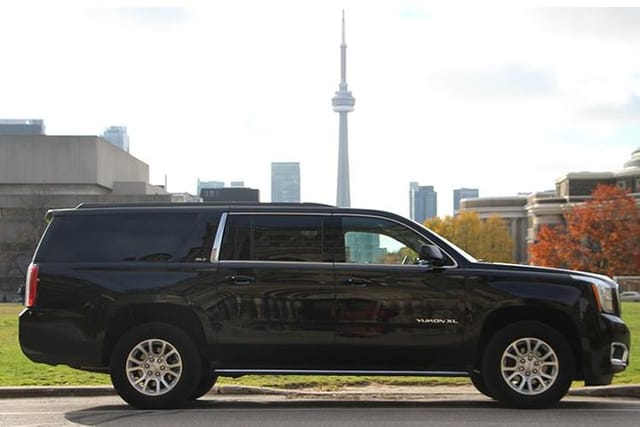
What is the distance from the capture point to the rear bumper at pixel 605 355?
9.25 meters

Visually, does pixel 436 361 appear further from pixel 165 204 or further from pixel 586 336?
pixel 165 204

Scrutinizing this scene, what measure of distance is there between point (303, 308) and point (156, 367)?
159 centimetres

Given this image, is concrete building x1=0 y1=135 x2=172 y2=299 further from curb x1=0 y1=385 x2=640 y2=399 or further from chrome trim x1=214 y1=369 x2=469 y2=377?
chrome trim x1=214 y1=369 x2=469 y2=377

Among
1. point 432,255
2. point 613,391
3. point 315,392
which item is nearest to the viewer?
point 432,255

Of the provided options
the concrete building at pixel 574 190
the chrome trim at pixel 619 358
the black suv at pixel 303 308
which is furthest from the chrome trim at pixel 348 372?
the concrete building at pixel 574 190

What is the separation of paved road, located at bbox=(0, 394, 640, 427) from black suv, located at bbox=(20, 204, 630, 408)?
0.32 metres

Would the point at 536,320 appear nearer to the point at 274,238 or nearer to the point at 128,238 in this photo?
the point at 274,238

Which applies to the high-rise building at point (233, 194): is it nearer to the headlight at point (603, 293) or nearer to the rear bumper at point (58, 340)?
the rear bumper at point (58, 340)

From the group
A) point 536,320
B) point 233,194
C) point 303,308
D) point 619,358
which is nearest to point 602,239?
point 233,194

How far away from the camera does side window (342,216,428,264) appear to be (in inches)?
375

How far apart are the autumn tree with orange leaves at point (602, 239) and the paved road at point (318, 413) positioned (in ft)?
203

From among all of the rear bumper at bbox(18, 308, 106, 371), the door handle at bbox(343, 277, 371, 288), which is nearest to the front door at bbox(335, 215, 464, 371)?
the door handle at bbox(343, 277, 371, 288)

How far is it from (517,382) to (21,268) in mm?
89560

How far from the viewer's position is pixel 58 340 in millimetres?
9555
